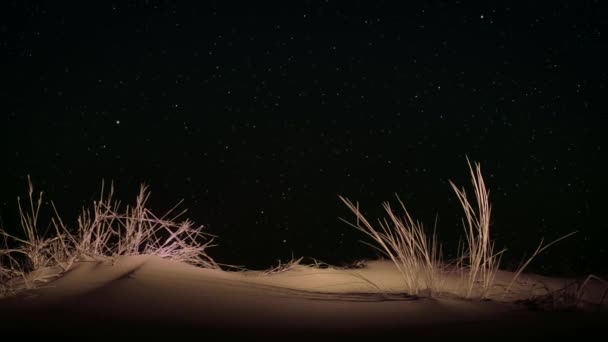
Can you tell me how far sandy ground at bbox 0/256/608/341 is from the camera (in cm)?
202

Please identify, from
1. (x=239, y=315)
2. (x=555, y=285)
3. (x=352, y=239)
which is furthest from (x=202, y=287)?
(x=352, y=239)

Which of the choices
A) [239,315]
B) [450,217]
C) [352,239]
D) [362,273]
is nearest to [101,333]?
[239,315]

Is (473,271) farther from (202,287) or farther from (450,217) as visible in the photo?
(450,217)

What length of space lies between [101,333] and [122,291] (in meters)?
0.66

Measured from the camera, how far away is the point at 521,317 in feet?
7.29

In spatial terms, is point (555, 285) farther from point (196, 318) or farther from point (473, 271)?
point (196, 318)

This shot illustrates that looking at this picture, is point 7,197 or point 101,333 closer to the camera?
point 101,333

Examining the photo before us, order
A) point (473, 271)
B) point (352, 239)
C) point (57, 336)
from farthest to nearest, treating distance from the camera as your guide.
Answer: point (352, 239), point (473, 271), point (57, 336)

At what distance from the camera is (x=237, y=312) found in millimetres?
2371

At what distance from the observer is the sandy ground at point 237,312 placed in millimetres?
2023

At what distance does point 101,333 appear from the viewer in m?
2.00

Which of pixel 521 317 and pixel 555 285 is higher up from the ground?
pixel 521 317

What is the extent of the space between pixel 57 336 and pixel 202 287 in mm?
954

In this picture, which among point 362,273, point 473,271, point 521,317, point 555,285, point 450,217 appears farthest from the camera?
point 450,217
